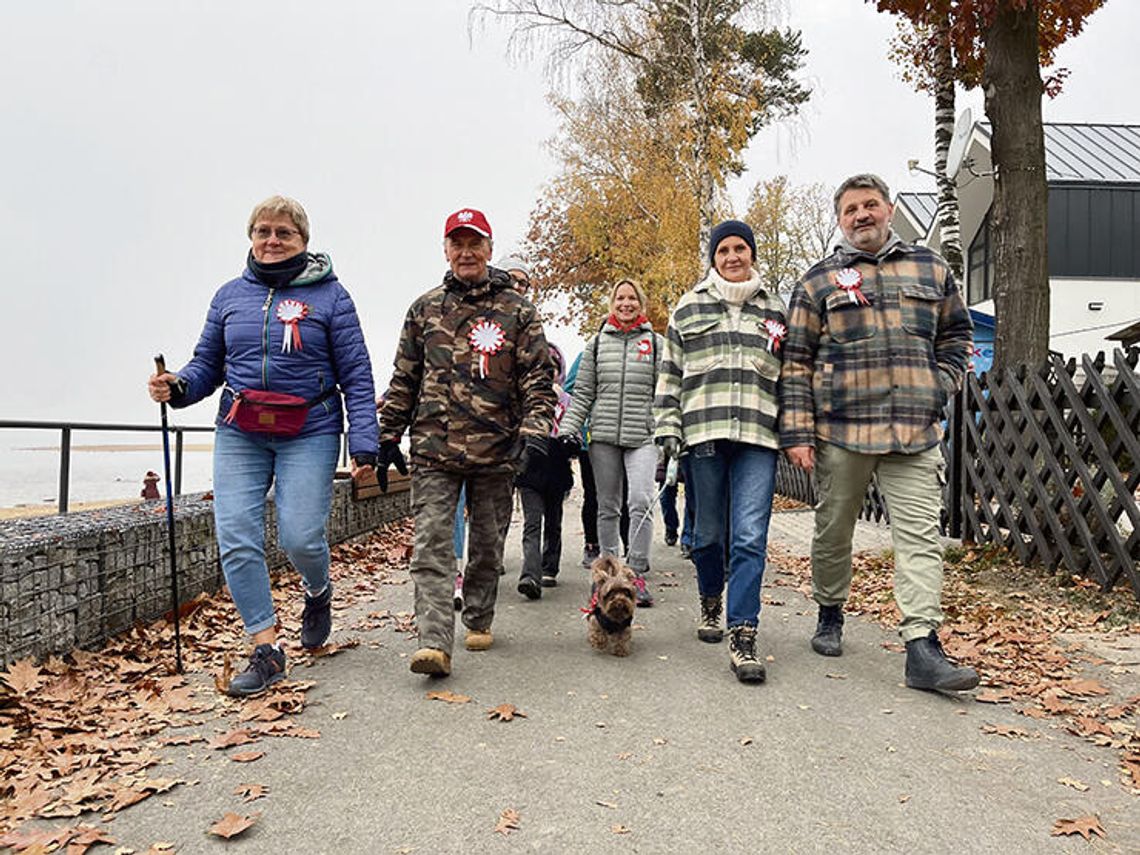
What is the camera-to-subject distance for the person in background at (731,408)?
15.5ft

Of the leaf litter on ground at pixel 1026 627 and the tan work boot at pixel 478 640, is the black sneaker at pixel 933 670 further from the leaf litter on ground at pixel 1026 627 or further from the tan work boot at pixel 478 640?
the tan work boot at pixel 478 640

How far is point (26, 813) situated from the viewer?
292cm

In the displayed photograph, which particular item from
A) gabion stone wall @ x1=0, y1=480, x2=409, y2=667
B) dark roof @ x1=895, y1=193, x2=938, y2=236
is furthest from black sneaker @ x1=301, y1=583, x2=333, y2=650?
dark roof @ x1=895, y1=193, x2=938, y2=236

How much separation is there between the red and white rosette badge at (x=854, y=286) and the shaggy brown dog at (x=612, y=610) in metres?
1.82

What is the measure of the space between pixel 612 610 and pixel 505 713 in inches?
41.6

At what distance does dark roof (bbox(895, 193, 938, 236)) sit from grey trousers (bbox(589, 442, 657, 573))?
89.1ft

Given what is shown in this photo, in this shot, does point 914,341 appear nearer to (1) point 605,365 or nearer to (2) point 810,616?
(2) point 810,616

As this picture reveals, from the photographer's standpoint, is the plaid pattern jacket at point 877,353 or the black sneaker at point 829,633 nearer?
the plaid pattern jacket at point 877,353

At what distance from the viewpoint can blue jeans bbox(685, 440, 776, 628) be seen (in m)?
4.69

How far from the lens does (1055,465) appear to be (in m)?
6.75

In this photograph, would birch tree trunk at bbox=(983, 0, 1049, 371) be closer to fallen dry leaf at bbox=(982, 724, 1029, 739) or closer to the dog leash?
the dog leash

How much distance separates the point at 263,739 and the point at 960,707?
294 cm

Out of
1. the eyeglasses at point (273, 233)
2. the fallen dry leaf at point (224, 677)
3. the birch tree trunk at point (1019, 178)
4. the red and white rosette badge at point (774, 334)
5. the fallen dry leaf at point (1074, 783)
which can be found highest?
the birch tree trunk at point (1019, 178)

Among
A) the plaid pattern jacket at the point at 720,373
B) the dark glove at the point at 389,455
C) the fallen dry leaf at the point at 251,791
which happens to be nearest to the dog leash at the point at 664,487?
the plaid pattern jacket at the point at 720,373
